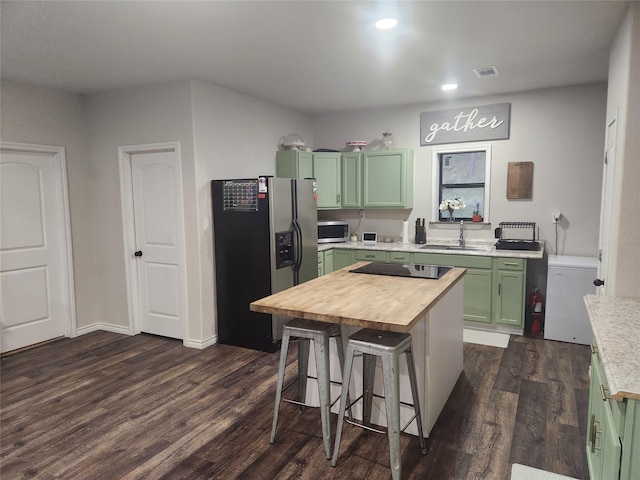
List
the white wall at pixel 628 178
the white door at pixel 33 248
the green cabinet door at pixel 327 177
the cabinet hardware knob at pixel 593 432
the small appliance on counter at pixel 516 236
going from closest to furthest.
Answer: the cabinet hardware knob at pixel 593 432, the white wall at pixel 628 178, the white door at pixel 33 248, the small appliance on counter at pixel 516 236, the green cabinet door at pixel 327 177

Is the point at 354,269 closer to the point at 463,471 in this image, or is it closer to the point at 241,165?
the point at 463,471

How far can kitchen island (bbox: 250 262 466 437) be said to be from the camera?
2123 millimetres

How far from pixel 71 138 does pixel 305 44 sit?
2915 millimetres

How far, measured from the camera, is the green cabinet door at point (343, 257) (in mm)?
5297

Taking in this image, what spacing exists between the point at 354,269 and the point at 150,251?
2.35 meters

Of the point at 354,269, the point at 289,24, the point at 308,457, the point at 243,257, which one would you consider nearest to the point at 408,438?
the point at 308,457

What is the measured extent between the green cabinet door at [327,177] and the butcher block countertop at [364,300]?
249 cm

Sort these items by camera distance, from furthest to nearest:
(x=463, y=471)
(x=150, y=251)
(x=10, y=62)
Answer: (x=150, y=251) → (x=10, y=62) → (x=463, y=471)

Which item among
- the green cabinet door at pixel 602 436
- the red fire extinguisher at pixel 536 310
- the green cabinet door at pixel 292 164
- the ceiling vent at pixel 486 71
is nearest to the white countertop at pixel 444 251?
the red fire extinguisher at pixel 536 310

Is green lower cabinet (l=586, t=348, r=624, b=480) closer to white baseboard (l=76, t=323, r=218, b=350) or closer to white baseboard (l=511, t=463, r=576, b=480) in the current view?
white baseboard (l=511, t=463, r=576, b=480)

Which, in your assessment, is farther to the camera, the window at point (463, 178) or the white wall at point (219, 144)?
the window at point (463, 178)

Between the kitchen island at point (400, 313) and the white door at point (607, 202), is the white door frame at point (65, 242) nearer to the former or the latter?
the kitchen island at point (400, 313)

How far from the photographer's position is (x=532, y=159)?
4.69 meters

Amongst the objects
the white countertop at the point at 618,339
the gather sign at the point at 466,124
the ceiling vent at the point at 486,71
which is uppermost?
the ceiling vent at the point at 486,71
